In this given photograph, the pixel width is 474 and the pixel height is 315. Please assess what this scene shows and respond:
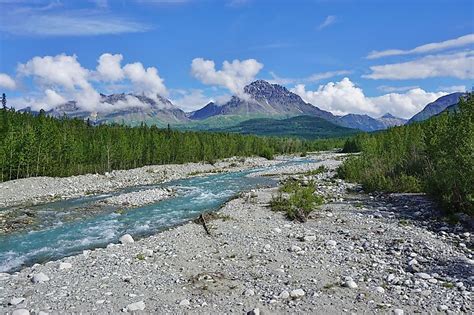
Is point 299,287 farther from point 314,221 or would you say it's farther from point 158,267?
point 314,221

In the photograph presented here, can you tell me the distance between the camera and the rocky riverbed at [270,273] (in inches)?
486

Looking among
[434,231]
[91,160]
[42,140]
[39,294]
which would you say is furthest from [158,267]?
[91,160]

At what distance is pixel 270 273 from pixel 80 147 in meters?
66.8

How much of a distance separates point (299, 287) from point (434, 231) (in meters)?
10.9

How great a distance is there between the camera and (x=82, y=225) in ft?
93.3

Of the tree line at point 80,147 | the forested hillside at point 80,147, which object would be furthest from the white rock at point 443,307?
the forested hillside at point 80,147

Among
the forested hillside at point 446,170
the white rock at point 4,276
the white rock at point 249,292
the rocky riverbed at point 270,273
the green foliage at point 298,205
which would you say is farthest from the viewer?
the green foliage at point 298,205

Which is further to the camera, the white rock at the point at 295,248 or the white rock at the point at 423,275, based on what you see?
the white rock at the point at 295,248

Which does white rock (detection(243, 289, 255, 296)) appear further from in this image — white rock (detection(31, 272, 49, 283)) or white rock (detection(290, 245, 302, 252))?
white rock (detection(31, 272, 49, 283))

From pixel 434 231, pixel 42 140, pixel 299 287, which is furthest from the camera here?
pixel 42 140

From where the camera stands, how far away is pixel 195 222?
88.3 ft

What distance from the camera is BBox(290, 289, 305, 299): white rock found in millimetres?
12773

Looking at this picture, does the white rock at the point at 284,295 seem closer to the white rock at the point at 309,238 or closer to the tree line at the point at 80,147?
the white rock at the point at 309,238

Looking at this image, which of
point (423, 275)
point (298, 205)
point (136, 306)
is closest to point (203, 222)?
point (298, 205)
